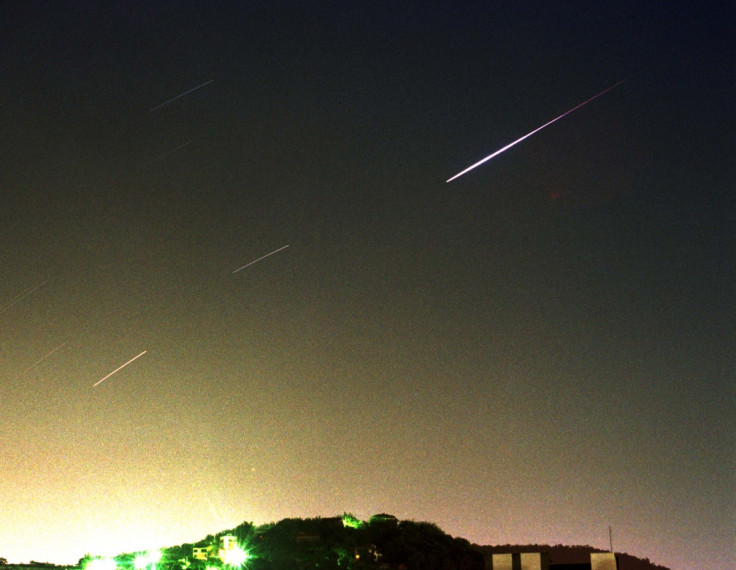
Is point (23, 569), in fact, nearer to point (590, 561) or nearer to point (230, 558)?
point (230, 558)

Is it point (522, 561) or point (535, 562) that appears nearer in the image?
point (535, 562)

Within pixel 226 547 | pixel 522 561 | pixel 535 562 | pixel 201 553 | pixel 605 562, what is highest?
pixel 226 547

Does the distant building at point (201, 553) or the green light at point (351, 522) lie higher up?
the green light at point (351, 522)

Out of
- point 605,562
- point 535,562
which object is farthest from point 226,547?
point 605,562

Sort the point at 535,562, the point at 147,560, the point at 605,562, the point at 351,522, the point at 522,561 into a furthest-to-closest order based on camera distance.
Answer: the point at 351,522 < the point at 147,560 < the point at 605,562 < the point at 522,561 < the point at 535,562

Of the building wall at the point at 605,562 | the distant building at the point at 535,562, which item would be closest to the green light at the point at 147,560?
the distant building at the point at 535,562

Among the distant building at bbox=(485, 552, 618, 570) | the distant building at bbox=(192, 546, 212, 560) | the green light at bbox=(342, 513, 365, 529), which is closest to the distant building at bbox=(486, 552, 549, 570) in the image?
the distant building at bbox=(485, 552, 618, 570)

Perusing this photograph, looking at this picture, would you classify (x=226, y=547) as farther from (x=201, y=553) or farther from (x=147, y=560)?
(x=147, y=560)

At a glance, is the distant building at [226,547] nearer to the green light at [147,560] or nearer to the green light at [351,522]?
the green light at [147,560]

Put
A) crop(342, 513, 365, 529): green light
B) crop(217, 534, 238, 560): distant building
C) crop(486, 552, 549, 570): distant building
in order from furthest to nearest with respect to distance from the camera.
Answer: crop(342, 513, 365, 529): green light
crop(217, 534, 238, 560): distant building
crop(486, 552, 549, 570): distant building

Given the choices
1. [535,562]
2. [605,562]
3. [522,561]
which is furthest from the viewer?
[605,562]

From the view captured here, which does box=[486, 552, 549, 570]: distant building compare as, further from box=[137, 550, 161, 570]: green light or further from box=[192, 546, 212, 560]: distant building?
box=[137, 550, 161, 570]: green light

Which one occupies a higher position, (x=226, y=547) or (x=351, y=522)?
(x=351, y=522)
